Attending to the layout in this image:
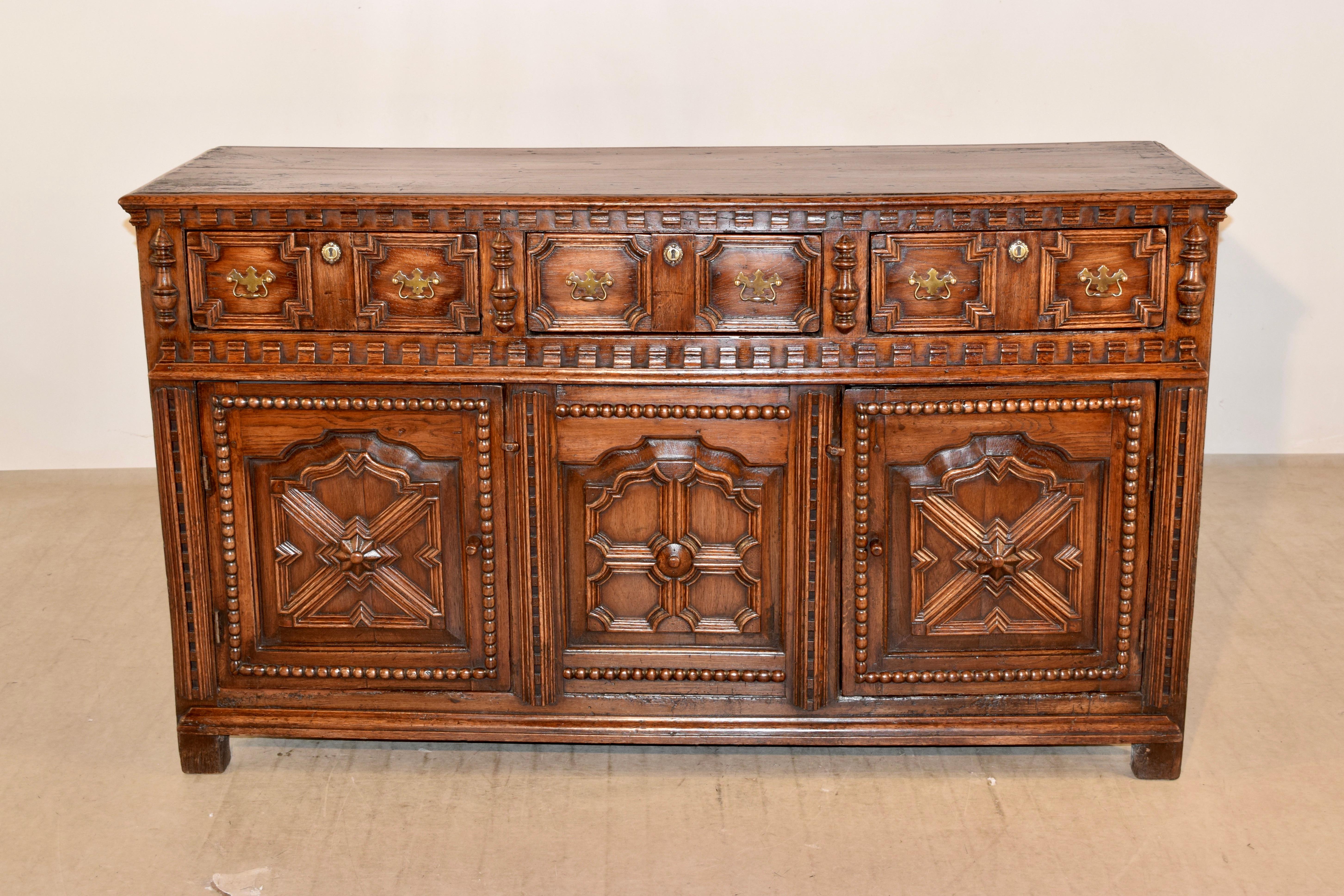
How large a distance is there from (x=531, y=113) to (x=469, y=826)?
86.9 inches

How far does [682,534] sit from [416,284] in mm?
697

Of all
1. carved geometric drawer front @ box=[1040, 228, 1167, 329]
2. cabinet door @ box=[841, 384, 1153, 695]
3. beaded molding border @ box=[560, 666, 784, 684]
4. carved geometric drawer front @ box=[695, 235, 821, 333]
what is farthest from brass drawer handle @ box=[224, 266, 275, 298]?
carved geometric drawer front @ box=[1040, 228, 1167, 329]

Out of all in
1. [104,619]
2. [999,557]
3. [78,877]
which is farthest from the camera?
[104,619]

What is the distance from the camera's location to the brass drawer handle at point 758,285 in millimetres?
2854

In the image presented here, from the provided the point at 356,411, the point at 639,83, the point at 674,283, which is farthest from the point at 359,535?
the point at 639,83

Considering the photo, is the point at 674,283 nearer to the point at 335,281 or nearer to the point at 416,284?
the point at 416,284

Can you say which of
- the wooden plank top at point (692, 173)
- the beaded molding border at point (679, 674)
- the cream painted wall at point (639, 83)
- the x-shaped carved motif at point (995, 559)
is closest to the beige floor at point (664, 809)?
the beaded molding border at point (679, 674)

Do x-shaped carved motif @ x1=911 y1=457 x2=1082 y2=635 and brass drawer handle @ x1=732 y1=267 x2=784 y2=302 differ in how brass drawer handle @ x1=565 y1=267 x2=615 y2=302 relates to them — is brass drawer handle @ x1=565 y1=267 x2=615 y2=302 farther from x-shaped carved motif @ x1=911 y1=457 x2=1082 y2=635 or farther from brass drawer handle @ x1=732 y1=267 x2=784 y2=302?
x-shaped carved motif @ x1=911 y1=457 x2=1082 y2=635

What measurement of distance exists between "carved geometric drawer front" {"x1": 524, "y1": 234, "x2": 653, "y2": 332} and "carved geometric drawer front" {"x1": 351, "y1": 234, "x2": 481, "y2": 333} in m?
0.11

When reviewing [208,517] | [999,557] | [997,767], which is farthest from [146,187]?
[997,767]

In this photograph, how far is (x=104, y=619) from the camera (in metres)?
3.84

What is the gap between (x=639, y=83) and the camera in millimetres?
4363

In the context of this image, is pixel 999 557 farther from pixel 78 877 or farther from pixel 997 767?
pixel 78 877

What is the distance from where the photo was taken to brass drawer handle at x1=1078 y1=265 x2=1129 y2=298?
2844 millimetres
